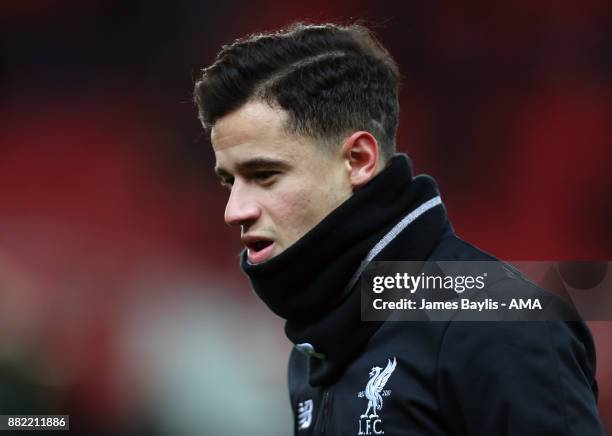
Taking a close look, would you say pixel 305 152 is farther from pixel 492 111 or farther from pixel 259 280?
pixel 492 111

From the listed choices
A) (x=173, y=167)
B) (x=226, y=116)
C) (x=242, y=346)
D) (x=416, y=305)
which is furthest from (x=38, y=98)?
(x=416, y=305)

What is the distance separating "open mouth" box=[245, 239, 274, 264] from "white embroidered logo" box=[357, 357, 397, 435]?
355 mm

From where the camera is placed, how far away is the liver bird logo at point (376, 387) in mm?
1786

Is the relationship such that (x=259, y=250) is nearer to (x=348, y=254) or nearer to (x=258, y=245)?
(x=258, y=245)

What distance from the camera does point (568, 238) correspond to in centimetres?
575

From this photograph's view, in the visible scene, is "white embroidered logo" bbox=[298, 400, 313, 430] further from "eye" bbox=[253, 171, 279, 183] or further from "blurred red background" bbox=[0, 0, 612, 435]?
"blurred red background" bbox=[0, 0, 612, 435]

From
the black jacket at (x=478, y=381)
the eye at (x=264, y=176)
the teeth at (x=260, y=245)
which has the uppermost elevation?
the eye at (x=264, y=176)

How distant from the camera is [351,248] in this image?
1.92 metres

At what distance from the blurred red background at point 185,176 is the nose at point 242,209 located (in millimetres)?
3288

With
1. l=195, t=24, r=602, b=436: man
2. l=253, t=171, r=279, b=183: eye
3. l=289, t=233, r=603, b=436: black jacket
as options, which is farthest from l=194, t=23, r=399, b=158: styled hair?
l=289, t=233, r=603, b=436: black jacket

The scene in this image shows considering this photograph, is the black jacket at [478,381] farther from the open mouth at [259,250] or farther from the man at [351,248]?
the open mouth at [259,250]

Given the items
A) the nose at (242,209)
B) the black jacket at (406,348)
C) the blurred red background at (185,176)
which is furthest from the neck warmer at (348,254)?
the blurred red background at (185,176)

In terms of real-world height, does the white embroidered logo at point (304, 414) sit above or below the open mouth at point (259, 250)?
below

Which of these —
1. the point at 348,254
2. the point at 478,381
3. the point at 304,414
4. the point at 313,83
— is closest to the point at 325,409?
the point at 304,414
